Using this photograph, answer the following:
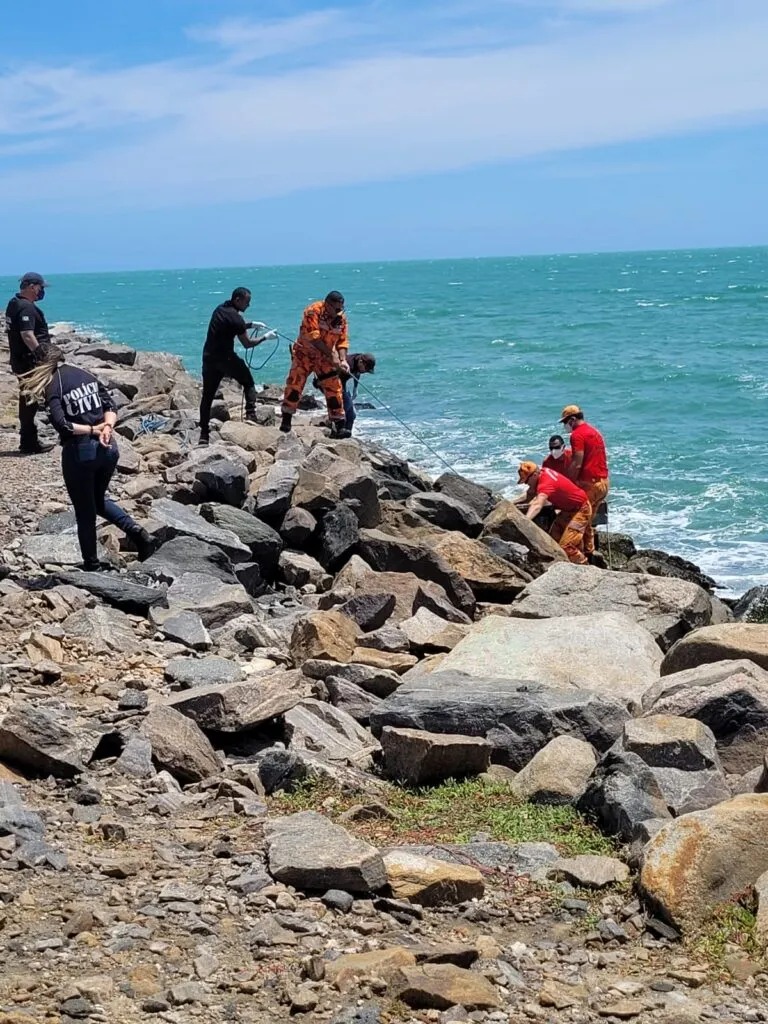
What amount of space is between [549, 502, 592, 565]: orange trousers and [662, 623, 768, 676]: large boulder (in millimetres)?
5470

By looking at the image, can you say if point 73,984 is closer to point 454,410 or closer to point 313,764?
point 313,764

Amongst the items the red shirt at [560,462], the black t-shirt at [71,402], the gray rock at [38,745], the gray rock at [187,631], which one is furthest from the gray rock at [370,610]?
the red shirt at [560,462]

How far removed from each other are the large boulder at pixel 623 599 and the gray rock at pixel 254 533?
Answer: 225 cm

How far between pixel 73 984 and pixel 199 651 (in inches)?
171

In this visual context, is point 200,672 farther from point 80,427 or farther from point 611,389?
point 611,389

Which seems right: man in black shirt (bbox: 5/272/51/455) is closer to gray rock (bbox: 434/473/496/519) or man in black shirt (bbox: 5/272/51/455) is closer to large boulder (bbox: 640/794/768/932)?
gray rock (bbox: 434/473/496/519)

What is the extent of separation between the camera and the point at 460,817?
591 centimetres

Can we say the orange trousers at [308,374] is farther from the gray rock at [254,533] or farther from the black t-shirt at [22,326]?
the gray rock at [254,533]

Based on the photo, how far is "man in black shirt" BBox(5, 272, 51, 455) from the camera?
1322 cm

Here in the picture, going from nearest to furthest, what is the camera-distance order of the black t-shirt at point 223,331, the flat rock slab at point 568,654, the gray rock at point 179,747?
the gray rock at point 179,747
the flat rock slab at point 568,654
the black t-shirt at point 223,331

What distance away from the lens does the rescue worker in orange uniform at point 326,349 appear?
50.1 feet

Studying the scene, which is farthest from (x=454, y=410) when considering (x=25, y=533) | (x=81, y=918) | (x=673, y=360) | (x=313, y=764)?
(x=81, y=918)

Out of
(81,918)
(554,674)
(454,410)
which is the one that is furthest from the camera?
(454,410)

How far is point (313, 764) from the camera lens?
6.31 metres
